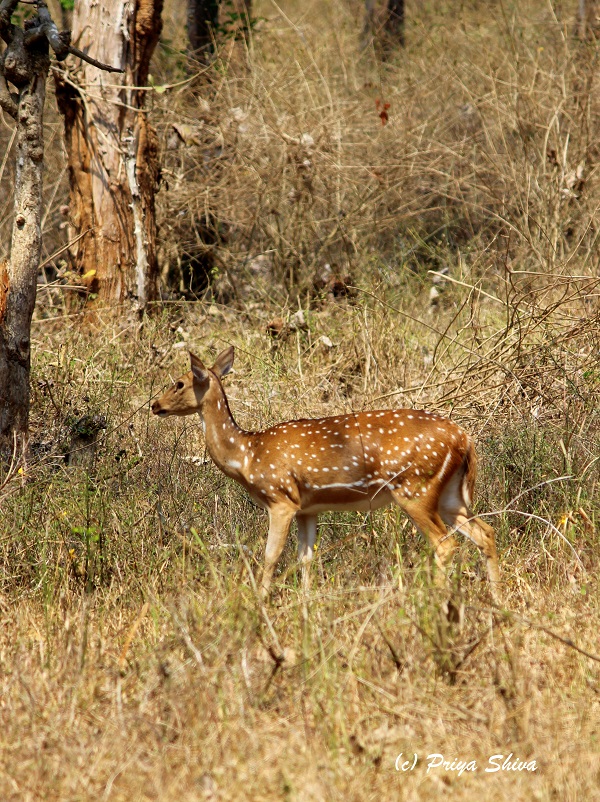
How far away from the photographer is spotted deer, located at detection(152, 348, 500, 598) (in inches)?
225

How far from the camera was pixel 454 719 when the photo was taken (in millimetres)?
4145

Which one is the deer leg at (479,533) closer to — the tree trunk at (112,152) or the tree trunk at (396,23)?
the tree trunk at (112,152)

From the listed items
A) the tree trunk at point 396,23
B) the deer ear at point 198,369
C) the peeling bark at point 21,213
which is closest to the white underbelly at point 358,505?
the deer ear at point 198,369

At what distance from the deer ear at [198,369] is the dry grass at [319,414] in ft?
2.70

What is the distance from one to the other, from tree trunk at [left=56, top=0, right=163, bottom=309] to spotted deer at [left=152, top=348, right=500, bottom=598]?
14.6ft

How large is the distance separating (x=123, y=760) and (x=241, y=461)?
7.71 feet

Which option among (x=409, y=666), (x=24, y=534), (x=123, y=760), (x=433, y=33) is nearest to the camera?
(x=123, y=760)

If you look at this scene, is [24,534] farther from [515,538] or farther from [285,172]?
[285,172]

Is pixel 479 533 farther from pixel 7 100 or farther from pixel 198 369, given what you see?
pixel 7 100

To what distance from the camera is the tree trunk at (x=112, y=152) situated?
10.0 m

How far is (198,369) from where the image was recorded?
615 cm

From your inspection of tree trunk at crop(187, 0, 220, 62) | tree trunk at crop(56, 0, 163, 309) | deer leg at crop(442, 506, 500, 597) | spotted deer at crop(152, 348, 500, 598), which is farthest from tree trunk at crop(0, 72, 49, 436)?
tree trunk at crop(187, 0, 220, 62)

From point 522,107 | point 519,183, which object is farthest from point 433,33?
point 519,183

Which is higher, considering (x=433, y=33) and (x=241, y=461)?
(x=433, y=33)
